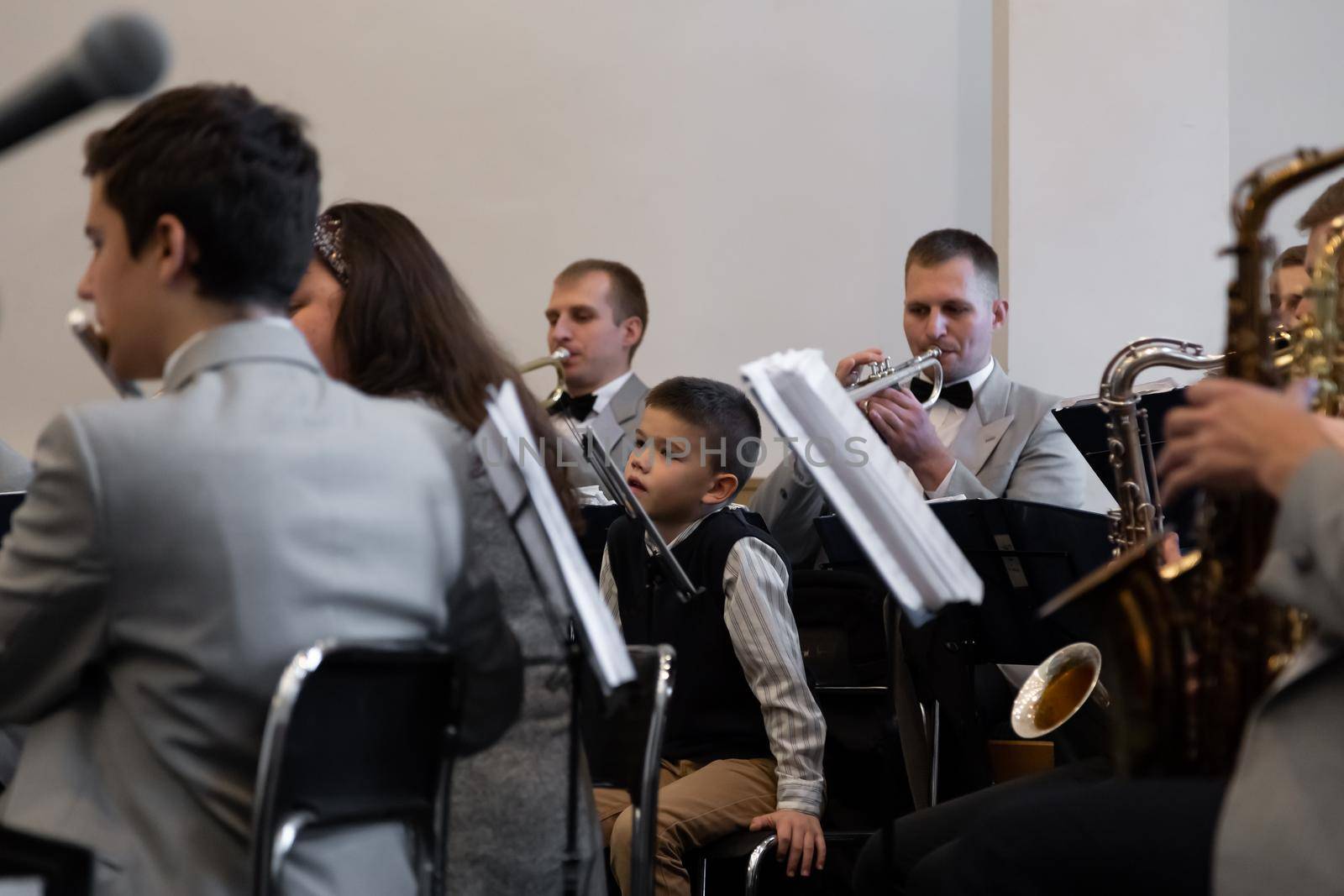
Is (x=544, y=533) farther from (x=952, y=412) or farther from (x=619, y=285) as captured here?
(x=619, y=285)

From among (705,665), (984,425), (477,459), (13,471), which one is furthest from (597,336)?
(477,459)

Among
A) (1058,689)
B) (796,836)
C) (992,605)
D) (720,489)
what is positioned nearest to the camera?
(1058,689)

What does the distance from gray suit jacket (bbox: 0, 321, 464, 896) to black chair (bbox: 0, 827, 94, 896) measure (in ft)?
0.30

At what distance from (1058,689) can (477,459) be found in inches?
37.4

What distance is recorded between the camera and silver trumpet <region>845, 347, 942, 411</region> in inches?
119

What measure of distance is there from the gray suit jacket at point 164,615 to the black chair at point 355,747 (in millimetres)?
51

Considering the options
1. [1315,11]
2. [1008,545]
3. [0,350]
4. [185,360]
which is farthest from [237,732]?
[1315,11]

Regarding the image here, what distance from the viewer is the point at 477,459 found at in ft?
5.27

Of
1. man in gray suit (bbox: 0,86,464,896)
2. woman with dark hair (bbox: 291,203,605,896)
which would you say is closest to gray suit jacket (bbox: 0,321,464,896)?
man in gray suit (bbox: 0,86,464,896)

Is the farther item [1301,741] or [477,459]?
[477,459]

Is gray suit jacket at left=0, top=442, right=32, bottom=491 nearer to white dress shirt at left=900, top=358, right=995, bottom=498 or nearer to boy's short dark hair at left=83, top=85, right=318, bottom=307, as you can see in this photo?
boy's short dark hair at left=83, top=85, right=318, bottom=307

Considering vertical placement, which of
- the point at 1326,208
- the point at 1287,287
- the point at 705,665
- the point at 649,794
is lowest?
the point at 705,665

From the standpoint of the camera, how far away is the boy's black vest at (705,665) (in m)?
2.40

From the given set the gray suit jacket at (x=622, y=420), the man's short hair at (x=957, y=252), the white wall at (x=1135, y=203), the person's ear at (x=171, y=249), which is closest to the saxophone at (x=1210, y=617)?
the person's ear at (x=171, y=249)
